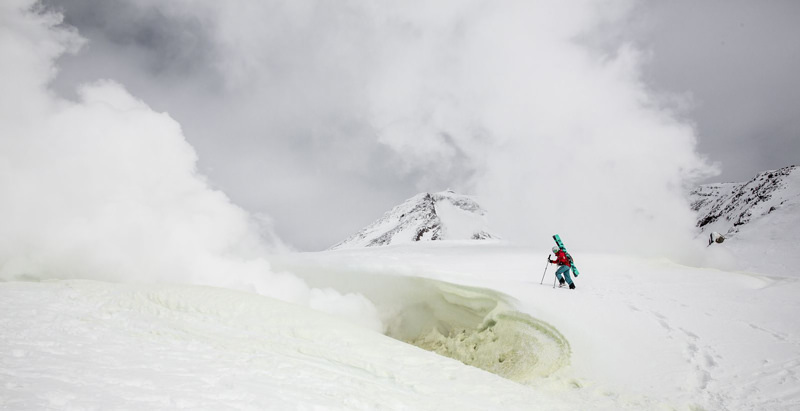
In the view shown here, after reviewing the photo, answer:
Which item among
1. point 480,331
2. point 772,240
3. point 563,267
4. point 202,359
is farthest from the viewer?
point 772,240

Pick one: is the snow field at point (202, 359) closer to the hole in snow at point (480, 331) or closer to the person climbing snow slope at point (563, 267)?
the hole in snow at point (480, 331)

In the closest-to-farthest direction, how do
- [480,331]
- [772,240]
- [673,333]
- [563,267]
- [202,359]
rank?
[202,359], [673,333], [480,331], [563,267], [772,240]

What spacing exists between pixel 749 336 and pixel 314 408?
1079 centimetres

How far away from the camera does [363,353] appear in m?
8.42

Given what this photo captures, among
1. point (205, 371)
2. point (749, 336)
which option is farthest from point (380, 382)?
point (749, 336)

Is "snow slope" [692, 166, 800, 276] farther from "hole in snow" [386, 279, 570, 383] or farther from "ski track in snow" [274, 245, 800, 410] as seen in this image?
"hole in snow" [386, 279, 570, 383]

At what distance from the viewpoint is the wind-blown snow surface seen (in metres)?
5.29

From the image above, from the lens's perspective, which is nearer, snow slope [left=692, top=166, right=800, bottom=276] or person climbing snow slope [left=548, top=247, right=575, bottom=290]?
person climbing snow slope [left=548, top=247, right=575, bottom=290]

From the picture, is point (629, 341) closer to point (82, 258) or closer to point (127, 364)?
point (127, 364)

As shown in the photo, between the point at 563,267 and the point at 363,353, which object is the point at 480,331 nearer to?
the point at 563,267

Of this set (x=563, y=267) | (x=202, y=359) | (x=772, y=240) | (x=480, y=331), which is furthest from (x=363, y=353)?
(x=772, y=240)

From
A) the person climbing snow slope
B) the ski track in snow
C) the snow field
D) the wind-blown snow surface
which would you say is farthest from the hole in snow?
the person climbing snow slope

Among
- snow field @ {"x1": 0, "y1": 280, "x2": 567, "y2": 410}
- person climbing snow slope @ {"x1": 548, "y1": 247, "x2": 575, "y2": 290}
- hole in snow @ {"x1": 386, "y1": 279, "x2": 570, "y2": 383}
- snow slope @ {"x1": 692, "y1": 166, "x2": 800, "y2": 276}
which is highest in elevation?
snow slope @ {"x1": 692, "y1": 166, "x2": 800, "y2": 276}

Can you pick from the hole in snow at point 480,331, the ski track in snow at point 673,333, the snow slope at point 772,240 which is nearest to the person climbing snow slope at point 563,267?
the ski track in snow at point 673,333
